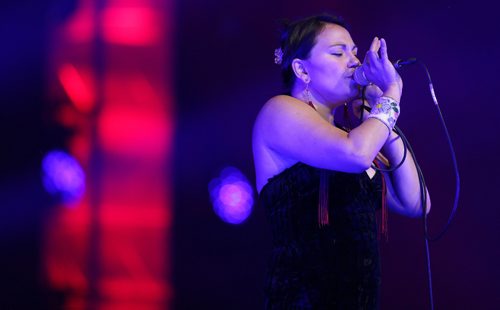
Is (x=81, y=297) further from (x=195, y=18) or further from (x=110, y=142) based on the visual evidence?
(x=195, y=18)

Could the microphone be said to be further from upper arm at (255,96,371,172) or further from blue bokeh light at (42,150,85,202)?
blue bokeh light at (42,150,85,202)

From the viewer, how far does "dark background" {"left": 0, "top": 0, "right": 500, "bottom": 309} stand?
2.37 meters

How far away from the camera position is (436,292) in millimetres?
2398

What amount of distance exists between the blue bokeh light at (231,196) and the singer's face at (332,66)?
915 millimetres

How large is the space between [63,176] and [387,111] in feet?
4.47

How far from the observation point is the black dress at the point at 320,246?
4.51 ft

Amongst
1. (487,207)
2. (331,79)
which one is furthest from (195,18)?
(487,207)

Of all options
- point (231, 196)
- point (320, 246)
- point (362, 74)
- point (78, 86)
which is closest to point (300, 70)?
point (362, 74)

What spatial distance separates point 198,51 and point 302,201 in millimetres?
1199

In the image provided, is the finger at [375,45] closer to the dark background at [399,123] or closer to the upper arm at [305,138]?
the upper arm at [305,138]

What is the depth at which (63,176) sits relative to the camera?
2.21m

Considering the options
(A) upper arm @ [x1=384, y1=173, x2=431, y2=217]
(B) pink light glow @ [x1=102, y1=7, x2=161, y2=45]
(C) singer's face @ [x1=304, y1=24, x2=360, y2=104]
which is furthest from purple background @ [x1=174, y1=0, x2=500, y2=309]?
(C) singer's face @ [x1=304, y1=24, x2=360, y2=104]

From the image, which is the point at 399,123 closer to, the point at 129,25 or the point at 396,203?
the point at 396,203

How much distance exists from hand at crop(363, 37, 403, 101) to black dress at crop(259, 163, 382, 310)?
24cm
